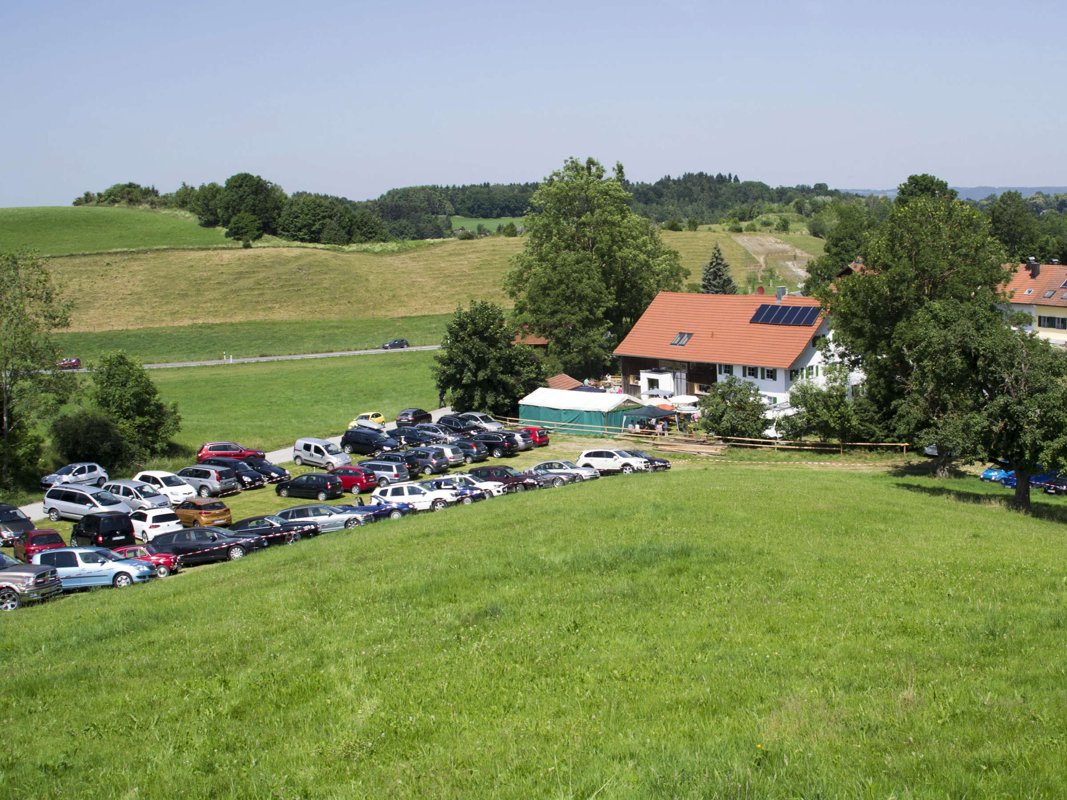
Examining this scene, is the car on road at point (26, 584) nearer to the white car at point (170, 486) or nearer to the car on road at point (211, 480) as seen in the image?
the white car at point (170, 486)

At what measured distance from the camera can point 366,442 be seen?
50438mm

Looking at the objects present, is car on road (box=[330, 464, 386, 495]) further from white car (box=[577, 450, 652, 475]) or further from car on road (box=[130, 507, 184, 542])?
white car (box=[577, 450, 652, 475])

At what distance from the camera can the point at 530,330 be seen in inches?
2771

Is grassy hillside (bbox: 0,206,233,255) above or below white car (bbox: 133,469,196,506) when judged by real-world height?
above

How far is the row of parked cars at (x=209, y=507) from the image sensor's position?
27047mm

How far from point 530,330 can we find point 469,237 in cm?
8903

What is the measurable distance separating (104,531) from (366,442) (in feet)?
61.4

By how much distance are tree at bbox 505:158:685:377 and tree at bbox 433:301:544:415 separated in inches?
381

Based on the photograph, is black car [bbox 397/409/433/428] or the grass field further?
the grass field

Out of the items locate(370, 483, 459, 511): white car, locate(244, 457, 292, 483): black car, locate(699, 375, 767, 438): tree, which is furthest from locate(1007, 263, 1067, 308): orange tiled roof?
locate(244, 457, 292, 483): black car

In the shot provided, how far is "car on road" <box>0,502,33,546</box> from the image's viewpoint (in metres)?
33.0

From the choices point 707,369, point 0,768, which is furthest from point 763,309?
point 0,768

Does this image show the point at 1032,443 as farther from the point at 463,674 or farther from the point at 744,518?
the point at 463,674

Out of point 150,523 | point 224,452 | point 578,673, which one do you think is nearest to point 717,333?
point 224,452
